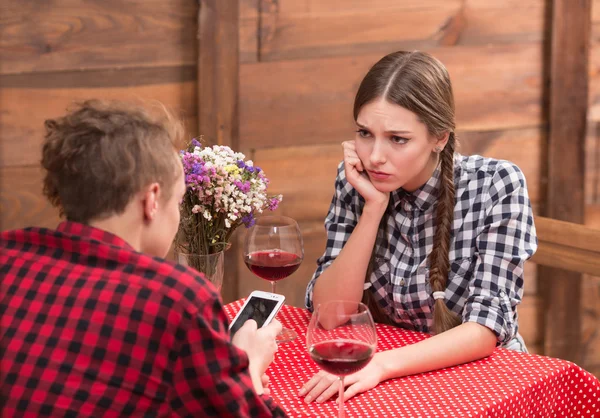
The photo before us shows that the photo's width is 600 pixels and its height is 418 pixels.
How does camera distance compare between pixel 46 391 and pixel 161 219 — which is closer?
pixel 46 391

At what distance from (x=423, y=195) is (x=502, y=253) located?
0.87 ft

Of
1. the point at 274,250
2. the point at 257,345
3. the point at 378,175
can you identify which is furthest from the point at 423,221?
the point at 257,345

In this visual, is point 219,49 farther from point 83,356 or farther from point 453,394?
point 83,356

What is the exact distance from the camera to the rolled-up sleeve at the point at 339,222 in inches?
81.9

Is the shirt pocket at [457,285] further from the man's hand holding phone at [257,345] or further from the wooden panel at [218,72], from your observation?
the wooden panel at [218,72]

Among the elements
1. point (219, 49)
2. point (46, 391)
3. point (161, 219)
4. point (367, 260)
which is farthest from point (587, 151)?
point (46, 391)

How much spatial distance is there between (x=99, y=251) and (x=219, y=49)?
1905mm

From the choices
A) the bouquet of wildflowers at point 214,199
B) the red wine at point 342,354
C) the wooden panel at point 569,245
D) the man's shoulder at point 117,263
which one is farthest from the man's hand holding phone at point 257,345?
the wooden panel at point 569,245

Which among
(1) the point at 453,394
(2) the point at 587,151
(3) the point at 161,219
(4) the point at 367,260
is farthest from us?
(2) the point at 587,151

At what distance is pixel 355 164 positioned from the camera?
6.59ft

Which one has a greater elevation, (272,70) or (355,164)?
(272,70)

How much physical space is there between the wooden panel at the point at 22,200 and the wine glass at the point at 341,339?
186cm

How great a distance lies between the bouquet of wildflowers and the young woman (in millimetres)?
340

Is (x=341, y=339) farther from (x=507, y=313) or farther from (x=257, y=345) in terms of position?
→ (x=507, y=313)
